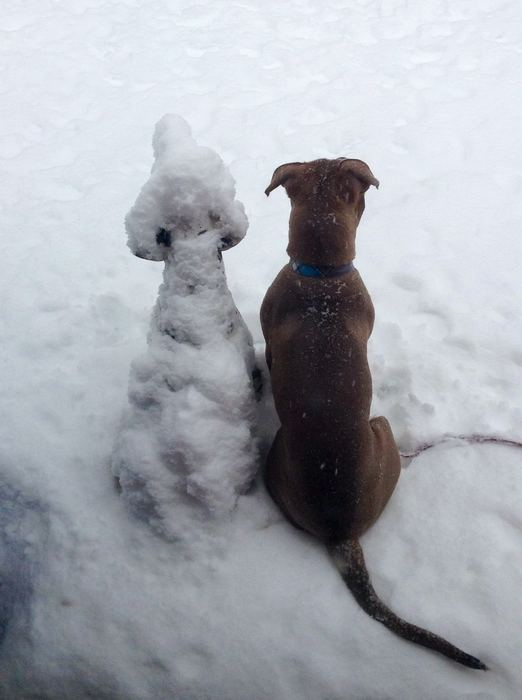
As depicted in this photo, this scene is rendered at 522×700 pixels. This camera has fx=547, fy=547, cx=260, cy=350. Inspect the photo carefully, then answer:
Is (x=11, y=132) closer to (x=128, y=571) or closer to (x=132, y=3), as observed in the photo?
(x=132, y=3)

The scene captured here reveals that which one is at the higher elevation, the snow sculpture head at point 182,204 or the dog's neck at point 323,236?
the snow sculpture head at point 182,204

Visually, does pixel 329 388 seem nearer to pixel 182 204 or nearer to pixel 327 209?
pixel 327 209

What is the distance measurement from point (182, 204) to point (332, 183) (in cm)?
60

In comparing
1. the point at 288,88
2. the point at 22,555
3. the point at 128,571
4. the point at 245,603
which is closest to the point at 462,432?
the point at 245,603

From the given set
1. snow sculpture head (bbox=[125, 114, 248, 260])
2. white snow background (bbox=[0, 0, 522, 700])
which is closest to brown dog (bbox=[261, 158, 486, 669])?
white snow background (bbox=[0, 0, 522, 700])

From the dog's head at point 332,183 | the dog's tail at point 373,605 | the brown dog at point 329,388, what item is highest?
the dog's head at point 332,183

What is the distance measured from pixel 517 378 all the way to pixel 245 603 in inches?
63.3

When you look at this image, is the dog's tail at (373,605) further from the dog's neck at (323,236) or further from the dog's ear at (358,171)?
the dog's ear at (358,171)

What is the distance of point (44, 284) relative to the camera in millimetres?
3049

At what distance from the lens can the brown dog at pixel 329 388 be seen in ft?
6.03

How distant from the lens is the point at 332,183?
206cm

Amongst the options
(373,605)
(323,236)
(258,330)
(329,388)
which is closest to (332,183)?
(323,236)

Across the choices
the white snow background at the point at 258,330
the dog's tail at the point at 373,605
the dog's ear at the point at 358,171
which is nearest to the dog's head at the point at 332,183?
the dog's ear at the point at 358,171

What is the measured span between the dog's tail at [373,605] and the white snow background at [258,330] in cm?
6
